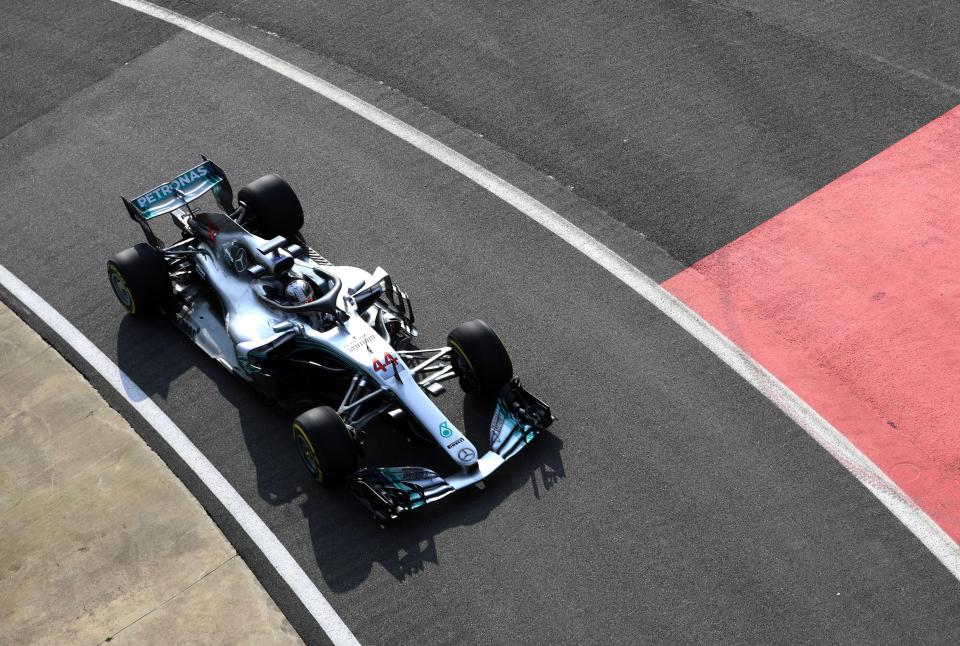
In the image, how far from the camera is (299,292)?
10.9 meters

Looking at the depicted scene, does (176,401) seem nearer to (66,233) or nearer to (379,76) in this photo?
(66,233)

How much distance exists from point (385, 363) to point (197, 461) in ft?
7.19

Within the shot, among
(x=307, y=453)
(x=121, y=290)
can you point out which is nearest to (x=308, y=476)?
(x=307, y=453)

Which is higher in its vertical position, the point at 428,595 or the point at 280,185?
the point at 280,185

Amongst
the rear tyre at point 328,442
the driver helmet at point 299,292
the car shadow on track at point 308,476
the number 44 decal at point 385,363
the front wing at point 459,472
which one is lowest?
the car shadow on track at point 308,476

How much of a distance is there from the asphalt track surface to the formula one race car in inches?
13.8

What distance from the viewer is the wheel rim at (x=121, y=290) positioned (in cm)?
1192

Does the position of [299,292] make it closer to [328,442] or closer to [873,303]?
[328,442]

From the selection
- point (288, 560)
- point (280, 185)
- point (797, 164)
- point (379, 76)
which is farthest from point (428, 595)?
point (379, 76)

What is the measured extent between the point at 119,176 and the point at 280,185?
10.1 ft

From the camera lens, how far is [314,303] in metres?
10.6

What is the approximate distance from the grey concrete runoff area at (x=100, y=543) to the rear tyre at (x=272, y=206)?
264 centimetres

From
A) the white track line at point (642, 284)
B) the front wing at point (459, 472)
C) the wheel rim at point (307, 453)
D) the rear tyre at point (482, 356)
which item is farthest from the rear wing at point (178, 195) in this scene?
the front wing at point (459, 472)

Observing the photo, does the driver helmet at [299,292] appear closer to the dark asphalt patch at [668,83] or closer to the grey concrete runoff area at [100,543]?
the grey concrete runoff area at [100,543]
